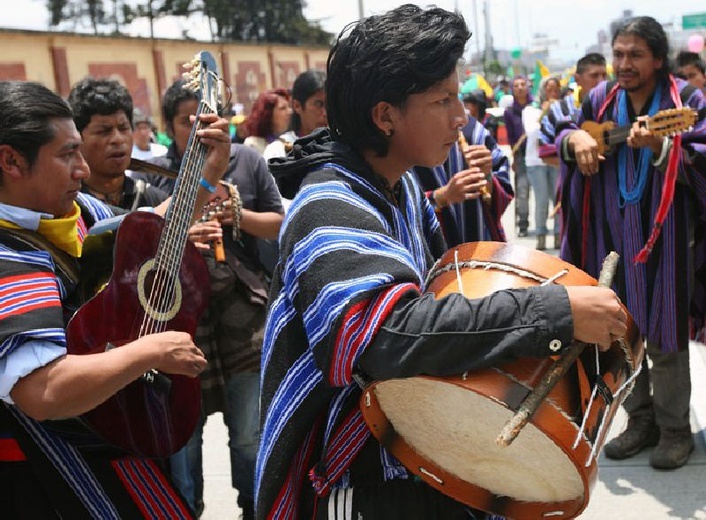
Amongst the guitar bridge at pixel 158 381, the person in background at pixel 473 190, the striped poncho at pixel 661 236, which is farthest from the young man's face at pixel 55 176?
the striped poncho at pixel 661 236

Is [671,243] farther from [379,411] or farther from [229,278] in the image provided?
[379,411]

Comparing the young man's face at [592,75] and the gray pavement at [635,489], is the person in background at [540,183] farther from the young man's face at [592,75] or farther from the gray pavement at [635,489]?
the gray pavement at [635,489]

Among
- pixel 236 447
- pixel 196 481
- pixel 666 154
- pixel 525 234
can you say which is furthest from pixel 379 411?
pixel 525 234

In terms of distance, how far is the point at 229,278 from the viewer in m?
3.34

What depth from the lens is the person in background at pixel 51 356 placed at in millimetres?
1831

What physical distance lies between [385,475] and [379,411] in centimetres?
17

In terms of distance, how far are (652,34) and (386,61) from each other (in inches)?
107

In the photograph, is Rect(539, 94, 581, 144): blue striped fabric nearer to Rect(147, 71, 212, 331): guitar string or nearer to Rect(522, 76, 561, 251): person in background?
Rect(147, 71, 212, 331): guitar string

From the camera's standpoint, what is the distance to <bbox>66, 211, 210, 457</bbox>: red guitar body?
79.3 inches

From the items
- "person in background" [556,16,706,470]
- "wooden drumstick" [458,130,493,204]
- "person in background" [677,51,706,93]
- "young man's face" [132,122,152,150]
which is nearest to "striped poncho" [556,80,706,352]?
"person in background" [556,16,706,470]

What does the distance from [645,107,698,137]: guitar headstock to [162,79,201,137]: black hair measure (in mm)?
2025

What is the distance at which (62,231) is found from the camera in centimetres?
207

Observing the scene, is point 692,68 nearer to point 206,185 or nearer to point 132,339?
point 206,185

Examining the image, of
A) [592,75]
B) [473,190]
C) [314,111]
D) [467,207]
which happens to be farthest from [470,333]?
[592,75]
